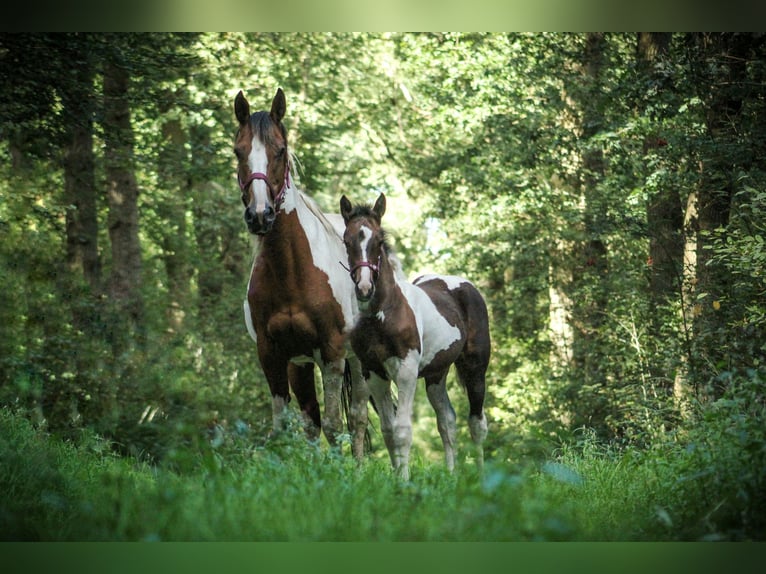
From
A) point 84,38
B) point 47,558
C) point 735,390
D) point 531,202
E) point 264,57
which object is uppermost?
point 264,57

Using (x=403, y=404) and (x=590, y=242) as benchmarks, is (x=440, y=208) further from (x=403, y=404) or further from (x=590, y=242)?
(x=403, y=404)

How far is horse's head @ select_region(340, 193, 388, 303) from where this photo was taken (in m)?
5.53

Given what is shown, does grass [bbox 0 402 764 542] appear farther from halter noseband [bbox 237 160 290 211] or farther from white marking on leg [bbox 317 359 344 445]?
Answer: halter noseband [bbox 237 160 290 211]

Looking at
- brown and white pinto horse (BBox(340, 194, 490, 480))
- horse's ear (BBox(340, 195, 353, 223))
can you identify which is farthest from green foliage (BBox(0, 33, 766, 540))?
horse's ear (BBox(340, 195, 353, 223))

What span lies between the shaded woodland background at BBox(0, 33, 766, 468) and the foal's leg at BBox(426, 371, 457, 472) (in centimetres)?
41

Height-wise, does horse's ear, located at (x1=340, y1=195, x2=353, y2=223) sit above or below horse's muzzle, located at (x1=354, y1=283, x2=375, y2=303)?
above

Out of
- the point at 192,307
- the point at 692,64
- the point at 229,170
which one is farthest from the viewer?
the point at 192,307

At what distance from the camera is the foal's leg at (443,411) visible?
6.85 meters

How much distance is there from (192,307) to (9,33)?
6.57 metres

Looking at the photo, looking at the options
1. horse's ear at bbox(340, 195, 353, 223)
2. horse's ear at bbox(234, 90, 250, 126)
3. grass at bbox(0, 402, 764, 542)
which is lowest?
grass at bbox(0, 402, 764, 542)

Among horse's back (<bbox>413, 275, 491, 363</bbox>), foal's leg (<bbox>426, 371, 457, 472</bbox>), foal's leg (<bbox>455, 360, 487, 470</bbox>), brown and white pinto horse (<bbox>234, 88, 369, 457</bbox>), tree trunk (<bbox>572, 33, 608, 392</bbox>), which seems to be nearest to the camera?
brown and white pinto horse (<bbox>234, 88, 369, 457</bbox>)

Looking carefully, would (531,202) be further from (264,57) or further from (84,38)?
(84,38)

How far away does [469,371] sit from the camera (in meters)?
7.24
